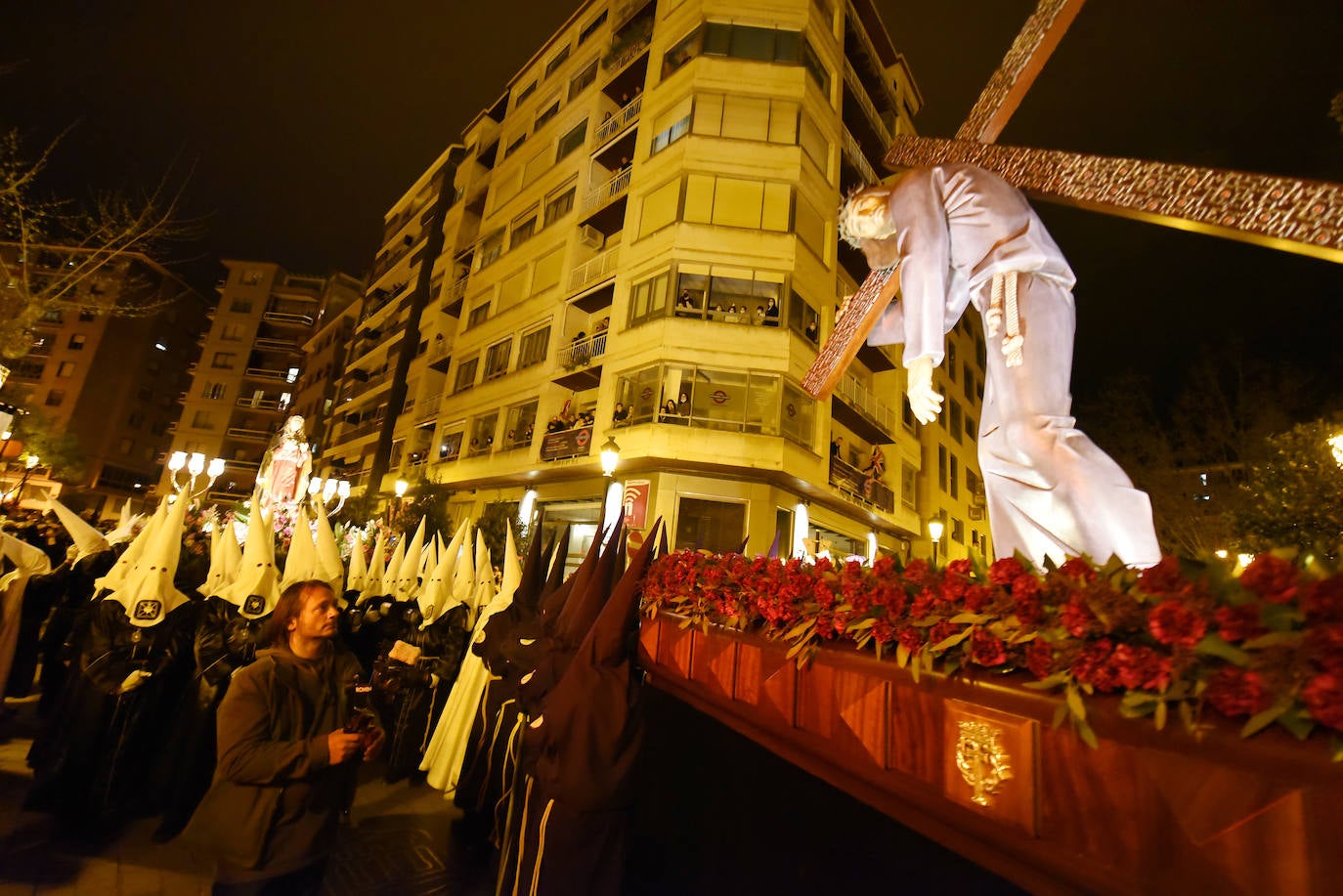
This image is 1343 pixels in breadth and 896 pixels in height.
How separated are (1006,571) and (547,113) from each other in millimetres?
29819

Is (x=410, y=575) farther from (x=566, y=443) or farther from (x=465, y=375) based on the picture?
(x=465, y=375)

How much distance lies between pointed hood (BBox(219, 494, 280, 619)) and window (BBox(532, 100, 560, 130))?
25.0 m

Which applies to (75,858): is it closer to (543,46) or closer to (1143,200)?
(1143,200)

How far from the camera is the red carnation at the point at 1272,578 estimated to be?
47.8 inches

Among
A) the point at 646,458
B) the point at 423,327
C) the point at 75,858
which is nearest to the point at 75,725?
the point at 75,858

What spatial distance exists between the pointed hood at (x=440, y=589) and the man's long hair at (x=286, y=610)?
3.49m

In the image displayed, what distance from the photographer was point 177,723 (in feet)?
15.5

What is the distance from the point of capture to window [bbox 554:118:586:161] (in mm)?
23656

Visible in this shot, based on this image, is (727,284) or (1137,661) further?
(727,284)

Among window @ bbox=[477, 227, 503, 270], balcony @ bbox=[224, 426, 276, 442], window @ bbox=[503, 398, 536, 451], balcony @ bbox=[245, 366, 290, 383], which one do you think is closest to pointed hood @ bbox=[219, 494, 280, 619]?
window @ bbox=[503, 398, 536, 451]

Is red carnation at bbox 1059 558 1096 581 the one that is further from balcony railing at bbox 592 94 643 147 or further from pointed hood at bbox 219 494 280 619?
balcony railing at bbox 592 94 643 147

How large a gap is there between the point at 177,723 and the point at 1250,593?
660 centimetres

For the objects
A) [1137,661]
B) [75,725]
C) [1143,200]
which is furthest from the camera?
[75,725]

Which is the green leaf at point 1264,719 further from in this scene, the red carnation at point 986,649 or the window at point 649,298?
the window at point 649,298
